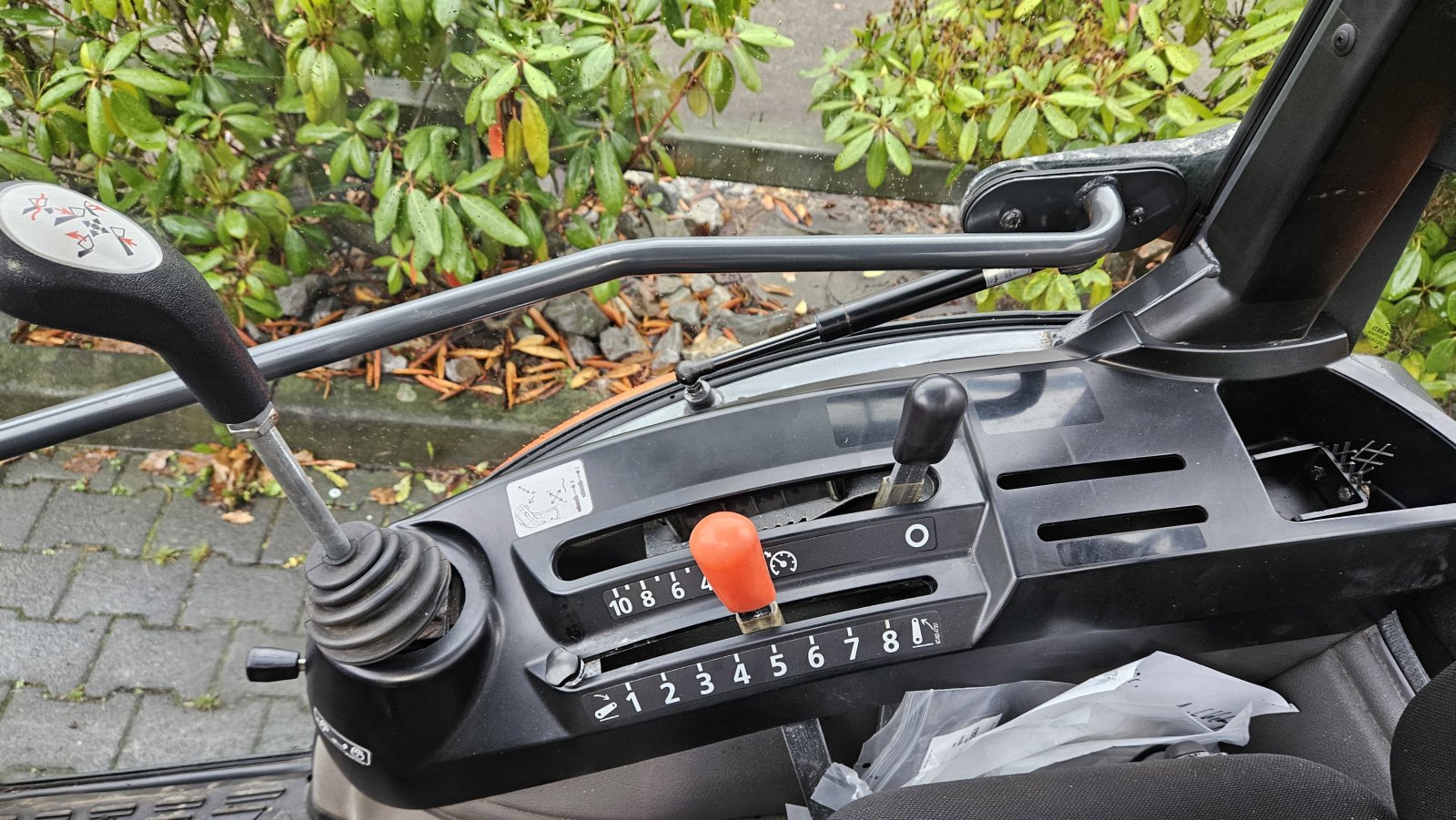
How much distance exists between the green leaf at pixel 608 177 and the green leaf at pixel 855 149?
20.6 inches

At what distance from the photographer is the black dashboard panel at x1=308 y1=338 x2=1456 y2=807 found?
107 centimetres

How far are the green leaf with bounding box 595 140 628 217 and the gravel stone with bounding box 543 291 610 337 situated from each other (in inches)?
23.7

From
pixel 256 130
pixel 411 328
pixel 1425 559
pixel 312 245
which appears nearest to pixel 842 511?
pixel 411 328

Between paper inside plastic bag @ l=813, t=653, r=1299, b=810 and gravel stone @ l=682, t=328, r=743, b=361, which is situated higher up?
paper inside plastic bag @ l=813, t=653, r=1299, b=810

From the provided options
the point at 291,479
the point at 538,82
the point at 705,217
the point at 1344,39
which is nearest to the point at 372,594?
the point at 291,479

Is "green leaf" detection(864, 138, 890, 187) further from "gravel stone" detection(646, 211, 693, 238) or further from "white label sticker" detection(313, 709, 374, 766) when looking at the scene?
"white label sticker" detection(313, 709, 374, 766)

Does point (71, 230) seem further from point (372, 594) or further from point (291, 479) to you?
point (372, 594)

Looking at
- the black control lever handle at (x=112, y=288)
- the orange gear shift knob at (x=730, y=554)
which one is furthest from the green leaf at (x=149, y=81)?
the orange gear shift knob at (x=730, y=554)

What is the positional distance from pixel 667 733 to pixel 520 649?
197 millimetres

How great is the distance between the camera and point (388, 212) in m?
2.14

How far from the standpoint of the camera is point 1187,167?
1176 millimetres

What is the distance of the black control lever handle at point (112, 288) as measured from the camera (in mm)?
583

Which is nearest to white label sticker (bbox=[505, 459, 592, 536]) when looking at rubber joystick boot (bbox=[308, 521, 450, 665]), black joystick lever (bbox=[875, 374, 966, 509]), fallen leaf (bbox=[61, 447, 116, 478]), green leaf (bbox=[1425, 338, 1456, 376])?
rubber joystick boot (bbox=[308, 521, 450, 665])

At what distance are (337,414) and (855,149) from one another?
1.57 meters
